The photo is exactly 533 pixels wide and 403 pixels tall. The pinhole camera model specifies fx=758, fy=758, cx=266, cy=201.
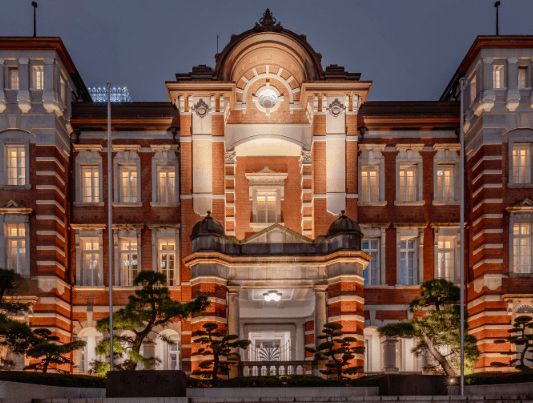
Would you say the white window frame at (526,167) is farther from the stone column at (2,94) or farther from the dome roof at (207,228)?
the stone column at (2,94)

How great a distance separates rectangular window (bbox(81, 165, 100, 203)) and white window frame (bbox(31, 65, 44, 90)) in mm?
4056

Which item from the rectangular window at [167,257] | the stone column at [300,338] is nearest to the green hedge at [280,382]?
the stone column at [300,338]

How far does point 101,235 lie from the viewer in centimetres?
3238

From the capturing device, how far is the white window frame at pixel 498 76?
3102 cm

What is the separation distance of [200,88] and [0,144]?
27.5 ft

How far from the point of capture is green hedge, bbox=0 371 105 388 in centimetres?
2141

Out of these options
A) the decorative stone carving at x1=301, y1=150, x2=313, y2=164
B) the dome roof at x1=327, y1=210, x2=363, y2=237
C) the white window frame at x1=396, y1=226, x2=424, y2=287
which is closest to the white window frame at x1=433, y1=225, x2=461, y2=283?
the white window frame at x1=396, y1=226, x2=424, y2=287

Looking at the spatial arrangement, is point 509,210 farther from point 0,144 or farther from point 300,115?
point 0,144

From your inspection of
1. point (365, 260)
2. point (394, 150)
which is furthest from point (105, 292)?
point (394, 150)

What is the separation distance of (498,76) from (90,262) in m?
18.8

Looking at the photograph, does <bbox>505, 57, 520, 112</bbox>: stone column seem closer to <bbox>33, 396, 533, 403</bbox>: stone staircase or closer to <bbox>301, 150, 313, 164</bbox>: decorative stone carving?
<bbox>301, 150, 313, 164</bbox>: decorative stone carving

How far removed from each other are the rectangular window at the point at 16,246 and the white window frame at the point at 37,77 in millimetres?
5708

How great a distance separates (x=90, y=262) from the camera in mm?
32438

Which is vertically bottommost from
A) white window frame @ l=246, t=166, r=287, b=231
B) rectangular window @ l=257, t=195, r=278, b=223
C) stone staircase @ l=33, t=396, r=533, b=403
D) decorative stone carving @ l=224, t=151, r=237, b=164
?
stone staircase @ l=33, t=396, r=533, b=403
